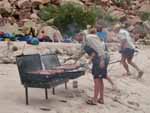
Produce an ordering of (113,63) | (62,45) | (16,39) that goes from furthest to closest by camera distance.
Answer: (16,39), (62,45), (113,63)

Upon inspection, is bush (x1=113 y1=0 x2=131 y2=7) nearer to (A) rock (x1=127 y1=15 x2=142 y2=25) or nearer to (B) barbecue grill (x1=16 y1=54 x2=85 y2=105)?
(A) rock (x1=127 y1=15 x2=142 y2=25)

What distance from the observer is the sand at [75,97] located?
36.0ft

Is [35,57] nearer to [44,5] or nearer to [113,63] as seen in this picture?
[113,63]

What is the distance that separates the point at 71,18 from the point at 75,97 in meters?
12.9

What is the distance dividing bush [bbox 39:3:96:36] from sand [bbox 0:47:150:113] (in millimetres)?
9515

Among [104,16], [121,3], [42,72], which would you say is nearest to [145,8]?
[121,3]

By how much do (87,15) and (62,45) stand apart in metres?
6.75

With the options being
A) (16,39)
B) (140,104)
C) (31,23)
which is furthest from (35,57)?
(31,23)

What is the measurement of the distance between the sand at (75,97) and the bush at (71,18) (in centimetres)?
952

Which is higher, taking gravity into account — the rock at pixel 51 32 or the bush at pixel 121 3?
the bush at pixel 121 3

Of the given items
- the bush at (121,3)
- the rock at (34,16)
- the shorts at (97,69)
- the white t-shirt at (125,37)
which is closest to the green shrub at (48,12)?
the rock at (34,16)

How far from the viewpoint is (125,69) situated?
15.4 m

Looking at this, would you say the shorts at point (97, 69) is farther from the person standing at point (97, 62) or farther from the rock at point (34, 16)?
the rock at point (34, 16)

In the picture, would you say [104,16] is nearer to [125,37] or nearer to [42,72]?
[125,37]
